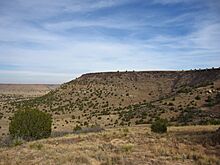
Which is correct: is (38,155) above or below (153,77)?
below

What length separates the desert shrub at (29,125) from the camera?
2638cm

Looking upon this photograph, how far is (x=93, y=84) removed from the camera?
281 ft

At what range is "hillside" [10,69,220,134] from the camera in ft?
136

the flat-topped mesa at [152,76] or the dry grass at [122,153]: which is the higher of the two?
the flat-topped mesa at [152,76]

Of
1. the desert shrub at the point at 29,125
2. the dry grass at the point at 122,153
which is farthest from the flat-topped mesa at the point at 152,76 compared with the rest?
the dry grass at the point at 122,153

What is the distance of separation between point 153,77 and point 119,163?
236 feet

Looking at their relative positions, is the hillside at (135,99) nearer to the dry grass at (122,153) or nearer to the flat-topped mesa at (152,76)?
the flat-topped mesa at (152,76)

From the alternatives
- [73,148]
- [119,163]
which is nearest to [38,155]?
[73,148]

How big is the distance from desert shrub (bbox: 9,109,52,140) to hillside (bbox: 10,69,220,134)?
13511 mm

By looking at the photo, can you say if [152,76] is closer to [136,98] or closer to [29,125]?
[136,98]

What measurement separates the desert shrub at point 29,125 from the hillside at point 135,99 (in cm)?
1351

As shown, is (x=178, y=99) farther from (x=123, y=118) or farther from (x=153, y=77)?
(x=153, y=77)

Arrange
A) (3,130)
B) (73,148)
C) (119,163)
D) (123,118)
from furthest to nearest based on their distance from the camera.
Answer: (123,118) < (3,130) < (73,148) < (119,163)

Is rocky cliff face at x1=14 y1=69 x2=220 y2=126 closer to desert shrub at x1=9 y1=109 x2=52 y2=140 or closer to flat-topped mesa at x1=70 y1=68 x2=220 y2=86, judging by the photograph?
flat-topped mesa at x1=70 y1=68 x2=220 y2=86
